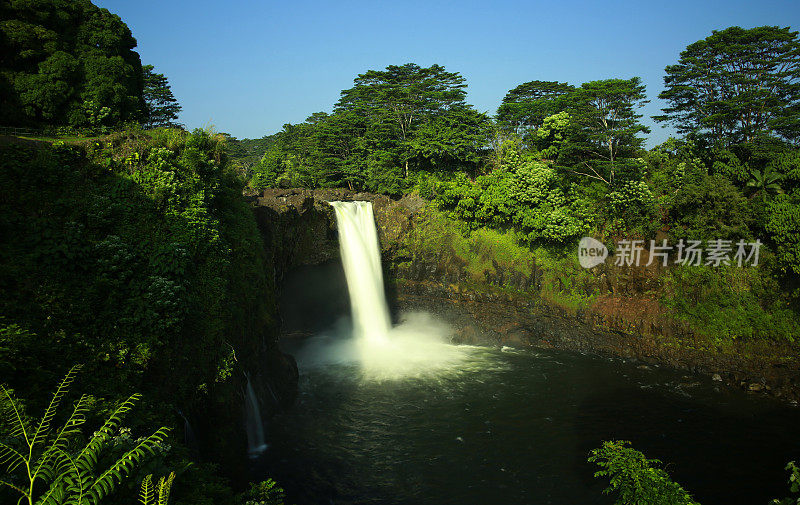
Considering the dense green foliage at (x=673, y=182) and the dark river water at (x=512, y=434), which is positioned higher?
the dense green foliage at (x=673, y=182)

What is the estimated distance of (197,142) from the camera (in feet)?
43.5

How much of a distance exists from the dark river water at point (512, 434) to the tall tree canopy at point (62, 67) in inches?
519

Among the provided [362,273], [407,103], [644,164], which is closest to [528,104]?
[407,103]

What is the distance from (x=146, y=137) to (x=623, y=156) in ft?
80.8

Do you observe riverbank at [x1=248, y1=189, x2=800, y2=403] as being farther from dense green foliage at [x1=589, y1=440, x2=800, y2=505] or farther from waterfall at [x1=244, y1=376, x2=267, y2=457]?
dense green foliage at [x1=589, y1=440, x2=800, y2=505]

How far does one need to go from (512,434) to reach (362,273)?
1352 centimetres

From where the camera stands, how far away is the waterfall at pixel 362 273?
81.6 ft

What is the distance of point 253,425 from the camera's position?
43.8ft

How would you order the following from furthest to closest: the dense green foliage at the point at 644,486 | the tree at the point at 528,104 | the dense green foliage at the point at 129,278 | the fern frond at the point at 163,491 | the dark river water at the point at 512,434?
the tree at the point at 528,104 → the dark river water at the point at 512,434 → the dense green foliage at the point at 129,278 → the dense green foliage at the point at 644,486 → the fern frond at the point at 163,491

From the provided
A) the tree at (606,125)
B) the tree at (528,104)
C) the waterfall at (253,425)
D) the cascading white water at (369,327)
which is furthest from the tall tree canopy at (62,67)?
the tree at (528,104)

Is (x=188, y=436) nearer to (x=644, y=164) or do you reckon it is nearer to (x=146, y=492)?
(x=146, y=492)

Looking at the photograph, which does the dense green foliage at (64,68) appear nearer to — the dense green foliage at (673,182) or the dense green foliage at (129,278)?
the dense green foliage at (129,278)

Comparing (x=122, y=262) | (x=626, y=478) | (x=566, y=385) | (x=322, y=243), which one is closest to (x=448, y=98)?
(x=322, y=243)

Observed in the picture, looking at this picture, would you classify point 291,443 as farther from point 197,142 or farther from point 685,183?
point 685,183
